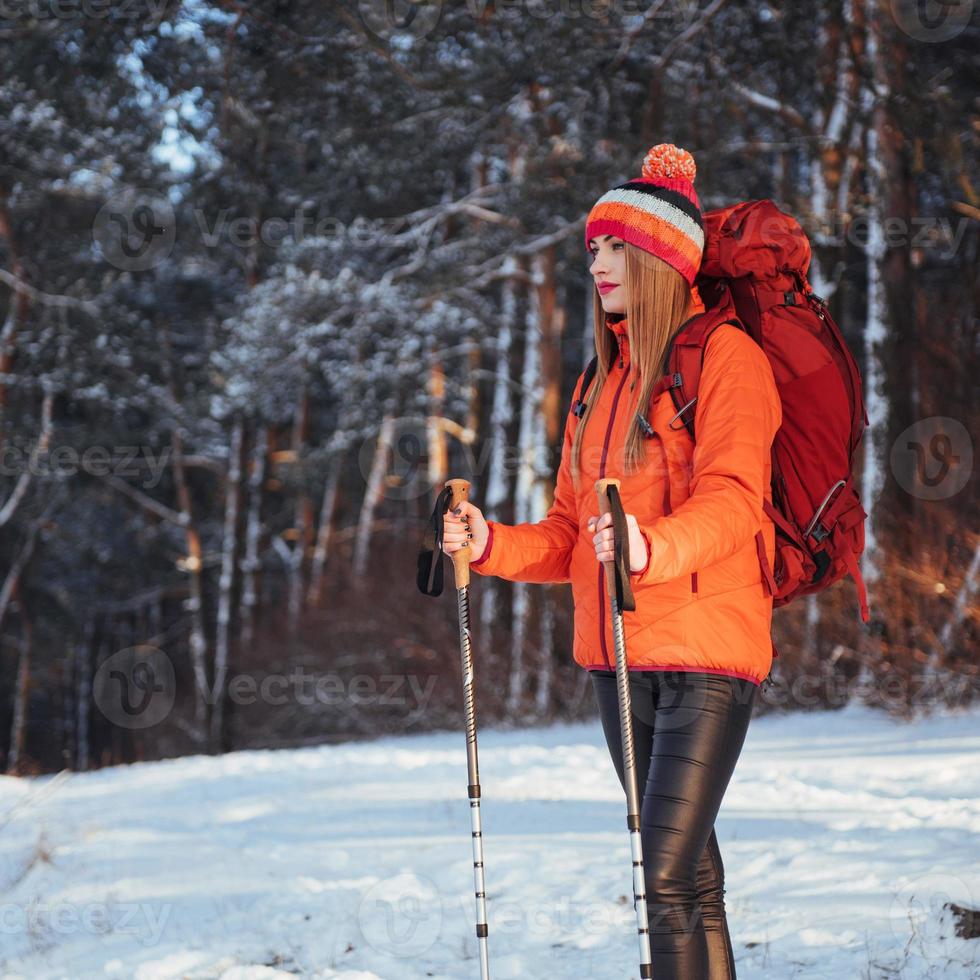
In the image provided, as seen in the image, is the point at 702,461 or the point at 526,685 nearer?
the point at 702,461

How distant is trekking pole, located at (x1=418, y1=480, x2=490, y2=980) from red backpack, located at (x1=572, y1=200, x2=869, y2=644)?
52 cm

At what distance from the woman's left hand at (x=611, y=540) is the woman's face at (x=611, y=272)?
0.58m

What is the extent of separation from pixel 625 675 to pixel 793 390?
2.30 ft

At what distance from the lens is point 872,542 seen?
9703 mm

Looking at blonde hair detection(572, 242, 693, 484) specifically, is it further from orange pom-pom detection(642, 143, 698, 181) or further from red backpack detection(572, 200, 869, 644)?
orange pom-pom detection(642, 143, 698, 181)

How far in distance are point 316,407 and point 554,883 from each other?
68.0ft

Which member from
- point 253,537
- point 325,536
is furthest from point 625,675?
point 253,537

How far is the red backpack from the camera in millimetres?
2533

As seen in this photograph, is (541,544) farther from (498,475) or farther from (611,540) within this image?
(498,475)

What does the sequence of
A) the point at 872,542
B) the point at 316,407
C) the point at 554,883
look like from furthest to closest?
1. the point at 316,407
2. the point at 872,542
3. the point at 554,883

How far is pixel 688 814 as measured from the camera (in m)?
2.39

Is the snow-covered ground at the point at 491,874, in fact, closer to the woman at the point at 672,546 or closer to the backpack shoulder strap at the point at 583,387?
the woman at the point at 672,546

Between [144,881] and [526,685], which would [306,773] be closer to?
[144,881]

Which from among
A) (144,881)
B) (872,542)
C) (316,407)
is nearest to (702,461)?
(144,881)
